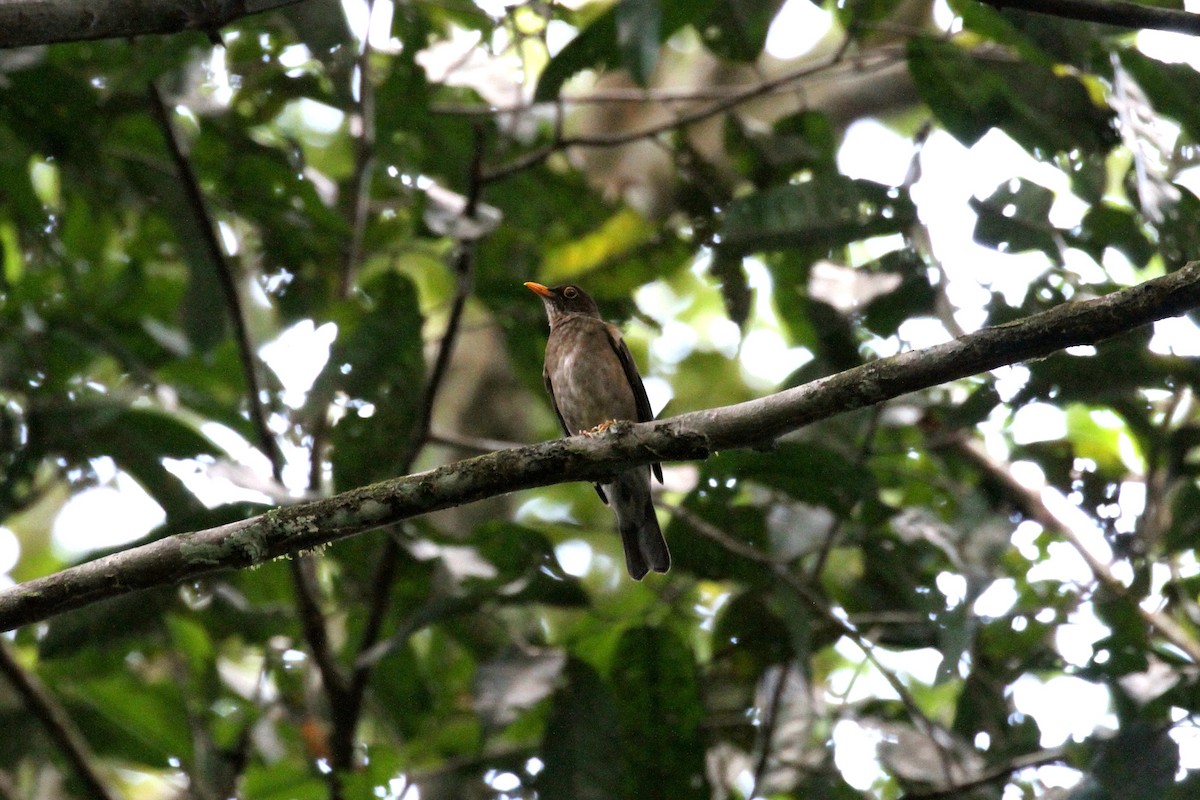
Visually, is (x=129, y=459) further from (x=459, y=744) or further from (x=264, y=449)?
(x=459, y=744)

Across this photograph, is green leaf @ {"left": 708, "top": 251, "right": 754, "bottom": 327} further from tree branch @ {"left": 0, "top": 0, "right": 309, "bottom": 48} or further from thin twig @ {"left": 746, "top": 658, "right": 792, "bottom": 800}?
tree branch @ {"left": 0, "top": 0, "right": 309, "bottom": 48}

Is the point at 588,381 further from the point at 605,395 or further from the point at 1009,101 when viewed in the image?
the point at 1009,101

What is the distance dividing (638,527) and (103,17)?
3.36 meters

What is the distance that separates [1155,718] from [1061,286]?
1877mm

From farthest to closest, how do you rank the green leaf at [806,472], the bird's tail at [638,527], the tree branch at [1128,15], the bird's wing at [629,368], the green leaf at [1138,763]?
1. the bird's wing at [629,368]
2. the bird's tail at [638,527]
3. the green leaf at [806,472]
4. the green leaf at [1138,763]
5. the tree branch at [1128,15]

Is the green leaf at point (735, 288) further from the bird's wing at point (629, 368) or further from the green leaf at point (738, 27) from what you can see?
the green leaf at point (738, 27)

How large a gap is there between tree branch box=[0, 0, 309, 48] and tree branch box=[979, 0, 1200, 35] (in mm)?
2405

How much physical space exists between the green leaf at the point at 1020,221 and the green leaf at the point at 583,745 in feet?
8.52

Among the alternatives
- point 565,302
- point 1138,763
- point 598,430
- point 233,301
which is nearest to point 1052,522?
point 1138,763

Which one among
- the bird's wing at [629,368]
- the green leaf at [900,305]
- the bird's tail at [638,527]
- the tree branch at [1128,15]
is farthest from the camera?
the bird's wing at [629,368]

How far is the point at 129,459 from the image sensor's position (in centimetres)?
547

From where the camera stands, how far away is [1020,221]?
5.02 metres

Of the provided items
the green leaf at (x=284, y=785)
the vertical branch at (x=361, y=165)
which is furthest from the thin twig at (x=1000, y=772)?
the vertical branch at (x=361, y=165)

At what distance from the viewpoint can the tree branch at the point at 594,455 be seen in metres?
3.03
